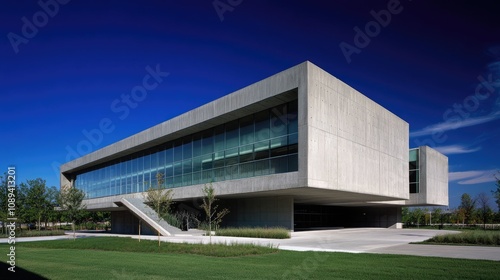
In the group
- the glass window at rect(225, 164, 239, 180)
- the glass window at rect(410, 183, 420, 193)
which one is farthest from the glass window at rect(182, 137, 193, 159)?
the glass window at rect(410, 183, 420, 193)

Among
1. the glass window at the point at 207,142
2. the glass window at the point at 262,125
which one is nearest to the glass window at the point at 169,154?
the glass window at the point at 207,142

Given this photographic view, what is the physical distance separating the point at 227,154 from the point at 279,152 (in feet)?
21.6

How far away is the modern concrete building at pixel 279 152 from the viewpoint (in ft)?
93.3

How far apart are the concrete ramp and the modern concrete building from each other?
0.97 feet

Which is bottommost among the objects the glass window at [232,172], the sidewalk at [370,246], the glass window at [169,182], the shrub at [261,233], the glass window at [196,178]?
the shrub at [261,233]

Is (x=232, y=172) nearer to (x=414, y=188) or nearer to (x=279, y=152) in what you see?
(x=279, y=152)

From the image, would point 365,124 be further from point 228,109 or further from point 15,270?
point 15,270

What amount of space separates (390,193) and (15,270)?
35208mm

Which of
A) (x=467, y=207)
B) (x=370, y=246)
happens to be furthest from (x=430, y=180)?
(x=370, y=246)

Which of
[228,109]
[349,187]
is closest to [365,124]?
[349,187]

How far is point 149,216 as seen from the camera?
36812 mm

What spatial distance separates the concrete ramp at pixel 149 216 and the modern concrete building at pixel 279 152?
297mm

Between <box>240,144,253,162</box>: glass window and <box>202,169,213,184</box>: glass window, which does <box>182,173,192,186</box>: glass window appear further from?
<box>240,144,253,162</box>: glass window

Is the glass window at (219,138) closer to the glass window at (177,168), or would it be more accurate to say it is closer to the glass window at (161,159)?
the glass window at (177,168)
